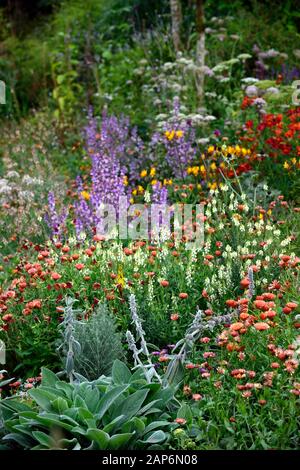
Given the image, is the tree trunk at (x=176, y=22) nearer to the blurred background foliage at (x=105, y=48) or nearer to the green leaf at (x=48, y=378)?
the blurred background foliage at (x=105, y=48)

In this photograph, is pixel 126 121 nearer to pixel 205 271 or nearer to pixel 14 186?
pixel 14 186

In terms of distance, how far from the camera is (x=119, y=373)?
353cm

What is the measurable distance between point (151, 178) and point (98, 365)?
350cm

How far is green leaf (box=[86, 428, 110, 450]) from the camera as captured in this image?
9.96 ft

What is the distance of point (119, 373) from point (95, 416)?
365 mm

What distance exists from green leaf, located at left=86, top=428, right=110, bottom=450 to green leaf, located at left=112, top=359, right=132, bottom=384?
0.44m

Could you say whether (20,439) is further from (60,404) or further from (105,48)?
(105,48)

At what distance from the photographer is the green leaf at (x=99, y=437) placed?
3037mm

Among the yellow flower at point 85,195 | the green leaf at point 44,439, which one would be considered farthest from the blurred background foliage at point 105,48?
the green leaf at point 44,439

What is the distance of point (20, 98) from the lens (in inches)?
467

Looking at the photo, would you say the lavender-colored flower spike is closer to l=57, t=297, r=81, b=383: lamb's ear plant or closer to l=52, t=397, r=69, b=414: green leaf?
l=57, t=297, r=81, b=383: lamb's ear plant

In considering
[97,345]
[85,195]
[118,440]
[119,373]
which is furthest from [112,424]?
[85,195]

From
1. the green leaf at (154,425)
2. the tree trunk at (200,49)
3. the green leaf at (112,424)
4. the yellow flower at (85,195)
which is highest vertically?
the tree trunk at (200,49)

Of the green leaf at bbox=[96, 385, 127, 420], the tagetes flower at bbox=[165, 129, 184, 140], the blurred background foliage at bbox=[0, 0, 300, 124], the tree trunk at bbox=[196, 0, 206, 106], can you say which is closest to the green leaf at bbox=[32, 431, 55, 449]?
the green leaf at bbox=[96, 385, 127, 420]
